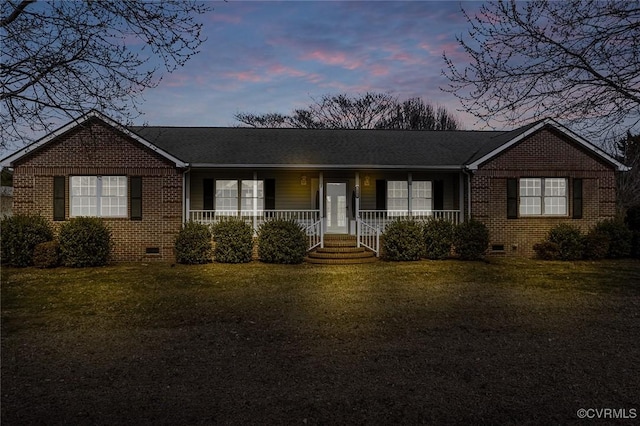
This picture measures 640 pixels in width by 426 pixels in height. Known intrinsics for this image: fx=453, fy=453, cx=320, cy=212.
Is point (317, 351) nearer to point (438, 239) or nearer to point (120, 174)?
point (438, 239)

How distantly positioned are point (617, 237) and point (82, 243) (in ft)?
60.6

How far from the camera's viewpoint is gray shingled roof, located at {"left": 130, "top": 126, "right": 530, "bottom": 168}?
56.2 ft

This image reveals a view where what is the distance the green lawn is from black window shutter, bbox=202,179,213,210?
6.52 meters

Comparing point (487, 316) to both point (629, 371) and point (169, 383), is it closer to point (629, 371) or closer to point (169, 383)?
point (629, 371)

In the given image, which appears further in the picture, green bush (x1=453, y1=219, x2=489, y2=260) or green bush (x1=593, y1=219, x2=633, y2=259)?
green bush (x1=593, y1=219, x2=633, y2=259)

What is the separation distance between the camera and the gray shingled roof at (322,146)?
17125 millimetres

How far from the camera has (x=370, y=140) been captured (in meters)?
20.5

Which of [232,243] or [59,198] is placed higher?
[59,198]

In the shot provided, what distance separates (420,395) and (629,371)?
2721 mm

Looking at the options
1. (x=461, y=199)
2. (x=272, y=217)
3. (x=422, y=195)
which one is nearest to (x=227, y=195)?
(x=272, y=217)

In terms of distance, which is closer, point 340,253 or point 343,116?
point 340,253

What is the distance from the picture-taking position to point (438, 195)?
18.5 m

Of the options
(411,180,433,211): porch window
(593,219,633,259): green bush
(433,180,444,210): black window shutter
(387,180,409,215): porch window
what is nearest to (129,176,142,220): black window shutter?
(387,180,409,215): porch window

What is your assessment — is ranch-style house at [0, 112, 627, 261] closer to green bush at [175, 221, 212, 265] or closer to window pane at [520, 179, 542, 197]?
window pane at [520, 179, 542, 197]
